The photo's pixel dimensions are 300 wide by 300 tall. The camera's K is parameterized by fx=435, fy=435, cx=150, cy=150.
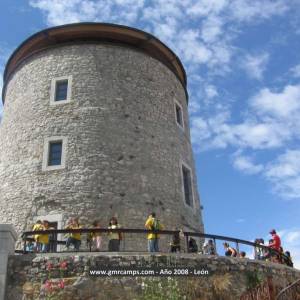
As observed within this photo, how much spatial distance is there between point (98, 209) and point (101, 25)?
8084 millimetres

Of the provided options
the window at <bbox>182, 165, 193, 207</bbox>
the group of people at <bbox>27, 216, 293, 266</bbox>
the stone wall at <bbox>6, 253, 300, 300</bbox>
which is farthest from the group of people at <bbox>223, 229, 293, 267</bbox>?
the window at <bbox>182, 165, 193, 207</bbox>

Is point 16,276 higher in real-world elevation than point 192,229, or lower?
lower

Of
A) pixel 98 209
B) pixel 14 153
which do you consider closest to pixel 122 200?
pixel 98 209

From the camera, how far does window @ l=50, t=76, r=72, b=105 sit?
17.0m

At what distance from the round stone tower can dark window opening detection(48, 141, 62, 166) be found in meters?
0.04

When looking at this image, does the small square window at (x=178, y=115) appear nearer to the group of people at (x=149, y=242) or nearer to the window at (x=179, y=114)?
the window at (x=179, y=114)

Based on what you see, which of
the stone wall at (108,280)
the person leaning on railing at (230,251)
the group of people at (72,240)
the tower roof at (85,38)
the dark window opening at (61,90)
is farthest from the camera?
Result: the tower roof at (85,38)

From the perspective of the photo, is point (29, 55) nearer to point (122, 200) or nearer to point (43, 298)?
point (122, 200)

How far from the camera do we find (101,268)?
11016 millimetres

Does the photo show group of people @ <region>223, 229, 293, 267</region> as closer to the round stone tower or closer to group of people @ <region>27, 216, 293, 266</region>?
group of people @ <region>27, 216, 293, 266</region>

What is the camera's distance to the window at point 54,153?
15.6m

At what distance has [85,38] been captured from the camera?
60.1ft

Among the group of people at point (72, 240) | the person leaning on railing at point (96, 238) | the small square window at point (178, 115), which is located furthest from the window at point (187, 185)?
the group of people at point (72, 240)

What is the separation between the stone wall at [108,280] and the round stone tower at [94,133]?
11.1 ft
